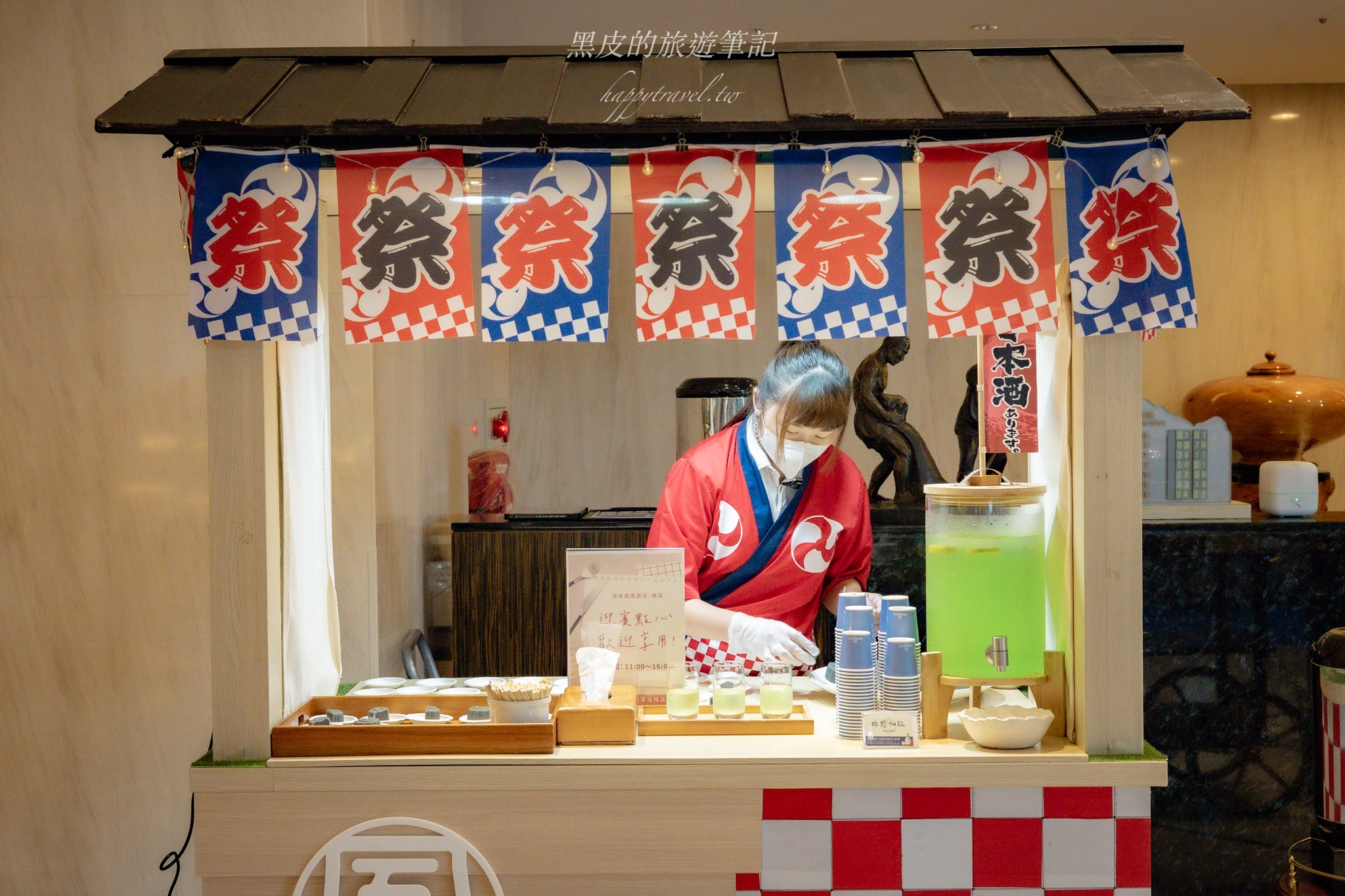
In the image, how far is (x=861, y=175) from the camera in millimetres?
2287

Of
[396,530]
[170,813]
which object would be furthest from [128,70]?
[170,813]

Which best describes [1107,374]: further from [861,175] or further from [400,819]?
[400,819]

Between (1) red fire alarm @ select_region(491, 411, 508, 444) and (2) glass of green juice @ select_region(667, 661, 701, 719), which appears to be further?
(1) red fire alarm @ select_region(491, 411, 508, 444)

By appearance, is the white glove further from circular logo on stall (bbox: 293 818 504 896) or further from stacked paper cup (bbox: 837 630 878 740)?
circular logo on stall (bbox: 293 818 504 896)

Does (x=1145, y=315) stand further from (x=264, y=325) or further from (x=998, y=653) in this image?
(x=264, y=325)

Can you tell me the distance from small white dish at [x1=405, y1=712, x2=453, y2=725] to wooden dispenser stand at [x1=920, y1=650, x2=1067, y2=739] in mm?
1105

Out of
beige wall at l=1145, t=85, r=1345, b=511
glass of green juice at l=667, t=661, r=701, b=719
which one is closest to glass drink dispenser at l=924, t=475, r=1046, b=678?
glass of green juice at l=667, t=661, r=701, b=719

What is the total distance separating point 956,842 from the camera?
224 cm

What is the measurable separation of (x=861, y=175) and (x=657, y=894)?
1664 millimetres

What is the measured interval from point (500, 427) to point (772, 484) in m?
2.58

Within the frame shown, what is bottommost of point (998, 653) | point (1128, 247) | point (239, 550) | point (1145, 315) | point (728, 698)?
point (728, 698)

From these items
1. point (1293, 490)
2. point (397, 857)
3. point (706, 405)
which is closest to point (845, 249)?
point (397, 857)

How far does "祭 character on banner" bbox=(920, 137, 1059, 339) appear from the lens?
2.26m

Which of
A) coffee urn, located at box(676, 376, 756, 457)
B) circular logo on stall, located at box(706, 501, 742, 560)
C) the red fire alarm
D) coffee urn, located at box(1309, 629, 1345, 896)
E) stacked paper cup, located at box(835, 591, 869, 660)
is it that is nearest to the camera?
stacked paper cup, located at box(835, 591, 869, 660)
